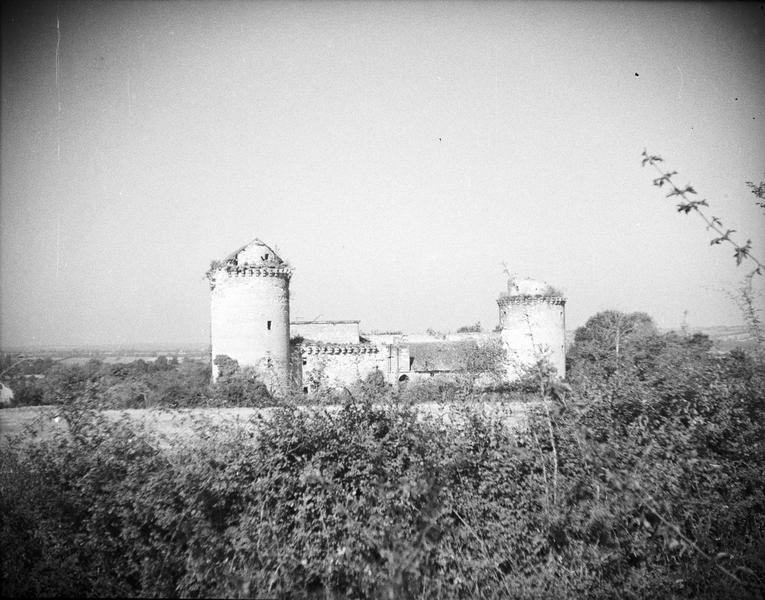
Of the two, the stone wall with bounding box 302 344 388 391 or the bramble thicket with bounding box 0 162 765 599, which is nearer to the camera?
the bramble thicket with bounding box 0 162 765 599

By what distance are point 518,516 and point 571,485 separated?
0.77 meters

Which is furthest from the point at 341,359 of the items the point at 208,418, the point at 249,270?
the point at 208,418

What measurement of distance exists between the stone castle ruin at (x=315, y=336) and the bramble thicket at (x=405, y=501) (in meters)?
5.10

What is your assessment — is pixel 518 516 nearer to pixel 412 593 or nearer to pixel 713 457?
pixel 412 593

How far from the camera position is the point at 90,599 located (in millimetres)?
4367

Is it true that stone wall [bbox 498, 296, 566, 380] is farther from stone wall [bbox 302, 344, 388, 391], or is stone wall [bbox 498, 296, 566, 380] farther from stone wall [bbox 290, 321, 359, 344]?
stone wall [bbox 290, 321, 359, 344]

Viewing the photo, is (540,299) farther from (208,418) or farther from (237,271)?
(208,418)

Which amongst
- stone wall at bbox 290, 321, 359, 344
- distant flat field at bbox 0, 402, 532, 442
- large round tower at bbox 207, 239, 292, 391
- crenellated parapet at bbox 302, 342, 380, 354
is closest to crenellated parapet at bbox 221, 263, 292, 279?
large round tower at bbox 207, 239, 292, 391

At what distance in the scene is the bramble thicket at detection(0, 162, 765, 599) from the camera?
481cm

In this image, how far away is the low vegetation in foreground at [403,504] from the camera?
4797mm

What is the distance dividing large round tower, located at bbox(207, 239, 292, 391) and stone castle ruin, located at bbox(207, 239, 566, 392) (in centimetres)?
4

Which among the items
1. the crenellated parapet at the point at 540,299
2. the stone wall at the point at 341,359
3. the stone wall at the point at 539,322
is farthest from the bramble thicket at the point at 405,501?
the crenellated parapet at the point at 540,299

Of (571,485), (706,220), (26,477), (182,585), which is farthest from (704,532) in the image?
(26,477)

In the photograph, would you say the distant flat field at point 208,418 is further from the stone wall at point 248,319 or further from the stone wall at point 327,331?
the stone wall at point 327,331
